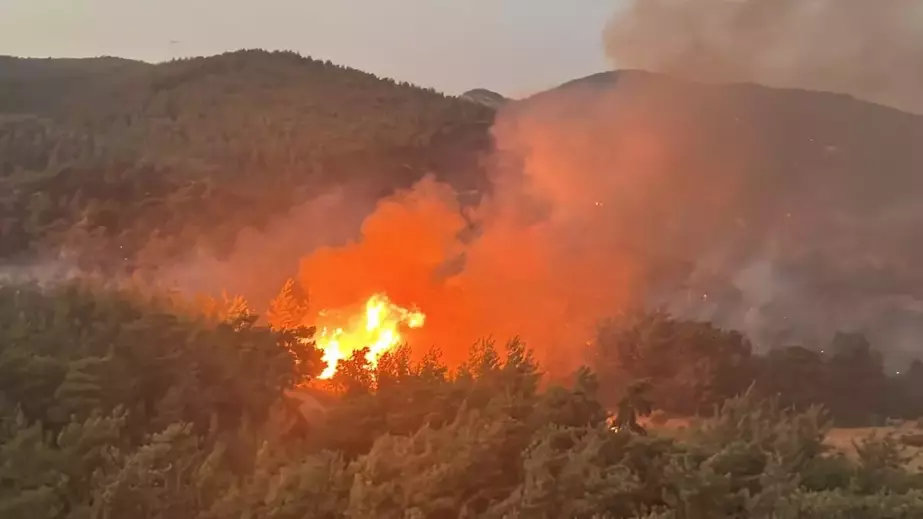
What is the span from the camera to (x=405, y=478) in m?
6.30

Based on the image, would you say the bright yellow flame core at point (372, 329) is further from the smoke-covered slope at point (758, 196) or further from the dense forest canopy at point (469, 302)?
the smoke-covered slope at point (758, 196)

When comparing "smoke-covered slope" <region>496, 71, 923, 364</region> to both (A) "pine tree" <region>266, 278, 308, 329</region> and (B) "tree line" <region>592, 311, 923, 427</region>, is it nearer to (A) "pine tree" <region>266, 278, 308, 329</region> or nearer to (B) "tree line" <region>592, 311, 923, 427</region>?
(B) "tree line" <region>592, 311, 923, 427</region>

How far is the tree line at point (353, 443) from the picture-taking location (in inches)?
244

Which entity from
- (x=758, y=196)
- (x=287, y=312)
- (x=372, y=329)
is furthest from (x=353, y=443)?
(x=758, y=196)

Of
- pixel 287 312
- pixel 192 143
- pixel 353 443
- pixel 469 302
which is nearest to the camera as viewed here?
pixel 353 443

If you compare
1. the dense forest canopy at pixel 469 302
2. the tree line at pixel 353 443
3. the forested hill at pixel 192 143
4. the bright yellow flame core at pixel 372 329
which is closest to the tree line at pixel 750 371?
the dense forest canopy at pixel 469 302

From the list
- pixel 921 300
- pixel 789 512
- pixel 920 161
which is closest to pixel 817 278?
pixel 921 300

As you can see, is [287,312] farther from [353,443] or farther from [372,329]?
[353,443]

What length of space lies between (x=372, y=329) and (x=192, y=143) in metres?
7.18

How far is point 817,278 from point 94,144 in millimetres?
11530

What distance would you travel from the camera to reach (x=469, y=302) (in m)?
11.2

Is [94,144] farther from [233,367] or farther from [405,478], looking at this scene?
[405,478]

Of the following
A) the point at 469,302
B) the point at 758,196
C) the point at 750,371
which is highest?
the point at 758,196

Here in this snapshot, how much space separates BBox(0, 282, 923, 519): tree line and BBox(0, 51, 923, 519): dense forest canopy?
0.02m
